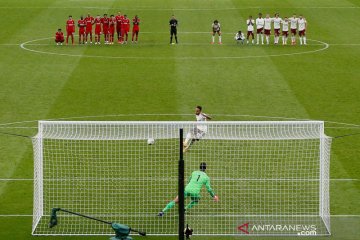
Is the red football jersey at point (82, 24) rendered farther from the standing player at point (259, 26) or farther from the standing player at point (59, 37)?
the standing player at point (259, 26)

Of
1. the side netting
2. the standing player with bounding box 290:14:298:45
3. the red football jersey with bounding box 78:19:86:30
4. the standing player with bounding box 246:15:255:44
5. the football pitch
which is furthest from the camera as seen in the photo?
the standing player with bounding box 290:14:298:45

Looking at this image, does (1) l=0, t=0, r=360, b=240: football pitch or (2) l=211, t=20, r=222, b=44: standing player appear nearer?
(1) l=0, t=0, r=360, b=240: football pitch

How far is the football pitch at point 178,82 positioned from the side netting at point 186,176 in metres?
0.61

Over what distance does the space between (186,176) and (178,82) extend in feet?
52.7

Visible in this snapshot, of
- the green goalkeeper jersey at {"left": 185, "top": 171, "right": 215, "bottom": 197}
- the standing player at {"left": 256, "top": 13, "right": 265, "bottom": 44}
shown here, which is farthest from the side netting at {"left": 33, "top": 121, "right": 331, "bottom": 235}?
the standing player at {"left": 256, "top": 13, "right": 265, "bottom": 44}

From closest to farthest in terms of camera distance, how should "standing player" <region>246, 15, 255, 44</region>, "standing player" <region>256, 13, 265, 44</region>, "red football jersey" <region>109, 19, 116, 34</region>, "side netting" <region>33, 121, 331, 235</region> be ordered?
"side netting" <region>33, 121, 331, 235</region>, "standing player" <region>246, 15, 255, 44</region>, "red football jersey" <region>109, 19, 116, 34</region>, "standing player" <region>256, 13, 265, 44</region>

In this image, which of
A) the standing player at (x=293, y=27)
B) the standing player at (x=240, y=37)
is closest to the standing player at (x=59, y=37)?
the standing player at (x=240, y=37)

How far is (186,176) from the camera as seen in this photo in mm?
24422

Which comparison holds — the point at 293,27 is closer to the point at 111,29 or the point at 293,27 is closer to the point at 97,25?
the point at 111,29

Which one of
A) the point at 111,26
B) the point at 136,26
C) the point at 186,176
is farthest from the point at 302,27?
the point at 186,176

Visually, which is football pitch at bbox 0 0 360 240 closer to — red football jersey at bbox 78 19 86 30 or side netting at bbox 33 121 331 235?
side netting at bbox 33 121 331 235

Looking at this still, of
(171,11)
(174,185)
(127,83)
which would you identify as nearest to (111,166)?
(174,185)

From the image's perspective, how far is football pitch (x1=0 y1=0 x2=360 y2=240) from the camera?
27.1 meters

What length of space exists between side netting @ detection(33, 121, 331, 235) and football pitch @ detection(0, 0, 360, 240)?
2.00 feet
